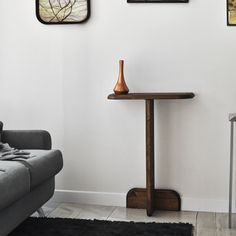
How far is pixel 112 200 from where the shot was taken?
11.8ft

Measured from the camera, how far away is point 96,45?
3541 mm

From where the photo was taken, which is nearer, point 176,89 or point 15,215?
point 15,215

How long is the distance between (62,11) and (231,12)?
1241 mm

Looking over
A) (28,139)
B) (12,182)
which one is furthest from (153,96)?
(12,182)

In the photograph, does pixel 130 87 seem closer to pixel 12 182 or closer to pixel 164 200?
pixel 164 200

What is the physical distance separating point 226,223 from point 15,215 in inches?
54.8

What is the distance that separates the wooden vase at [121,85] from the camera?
10.8 feet

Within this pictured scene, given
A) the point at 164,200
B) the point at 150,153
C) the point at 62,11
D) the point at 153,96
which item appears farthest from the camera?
the point at 62,11

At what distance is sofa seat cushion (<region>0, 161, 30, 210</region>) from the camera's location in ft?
7.90

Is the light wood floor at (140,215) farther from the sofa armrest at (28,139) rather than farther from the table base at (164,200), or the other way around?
the sofa armrest at (28,139)

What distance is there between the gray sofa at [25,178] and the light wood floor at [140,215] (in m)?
0.30

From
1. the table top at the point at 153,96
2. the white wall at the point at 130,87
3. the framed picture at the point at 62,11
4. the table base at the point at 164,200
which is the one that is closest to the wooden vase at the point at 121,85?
the table top at the point at 153,96

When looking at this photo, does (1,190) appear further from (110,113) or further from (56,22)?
(56,22)

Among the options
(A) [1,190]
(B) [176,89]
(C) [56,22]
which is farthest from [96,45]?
(A) [1,190]
